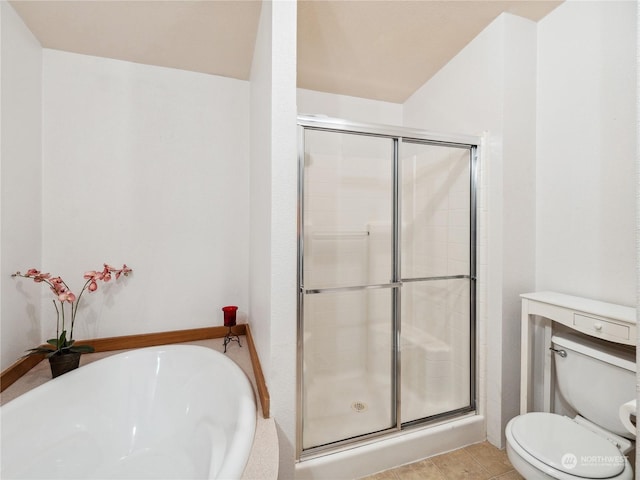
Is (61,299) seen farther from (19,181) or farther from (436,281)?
(436,281)

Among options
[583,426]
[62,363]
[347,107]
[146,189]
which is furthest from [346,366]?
[347,107]

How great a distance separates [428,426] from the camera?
1.60 meters

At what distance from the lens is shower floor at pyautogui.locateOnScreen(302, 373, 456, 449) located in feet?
4.82

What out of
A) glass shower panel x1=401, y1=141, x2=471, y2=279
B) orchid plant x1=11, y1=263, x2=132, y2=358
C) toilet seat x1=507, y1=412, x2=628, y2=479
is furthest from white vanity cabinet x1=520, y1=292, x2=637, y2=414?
orchid plant x1=11, y1=263, x2=132, y2=358

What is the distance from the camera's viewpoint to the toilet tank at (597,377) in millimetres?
1187

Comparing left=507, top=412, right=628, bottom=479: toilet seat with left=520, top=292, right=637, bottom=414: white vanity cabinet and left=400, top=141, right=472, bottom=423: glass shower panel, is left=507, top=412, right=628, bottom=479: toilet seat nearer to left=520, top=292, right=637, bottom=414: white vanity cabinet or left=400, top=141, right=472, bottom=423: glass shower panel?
left=520, top=292, right=637, bottom=414: white vanity cabinet

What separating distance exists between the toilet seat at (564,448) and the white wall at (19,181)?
2.33 metres

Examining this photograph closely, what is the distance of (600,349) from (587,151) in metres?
0.95

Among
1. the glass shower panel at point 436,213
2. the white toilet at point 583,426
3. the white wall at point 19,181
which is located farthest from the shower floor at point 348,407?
the white wall at point 19,181

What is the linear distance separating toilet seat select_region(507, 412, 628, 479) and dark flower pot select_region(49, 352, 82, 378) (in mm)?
2013

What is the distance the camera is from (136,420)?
144 cm

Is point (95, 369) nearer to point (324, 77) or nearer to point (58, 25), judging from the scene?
point (58, 25)

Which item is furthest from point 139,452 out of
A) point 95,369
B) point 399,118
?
point 399,118

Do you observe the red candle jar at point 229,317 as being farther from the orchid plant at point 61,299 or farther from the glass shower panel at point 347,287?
the orchid plant at point 61,299
